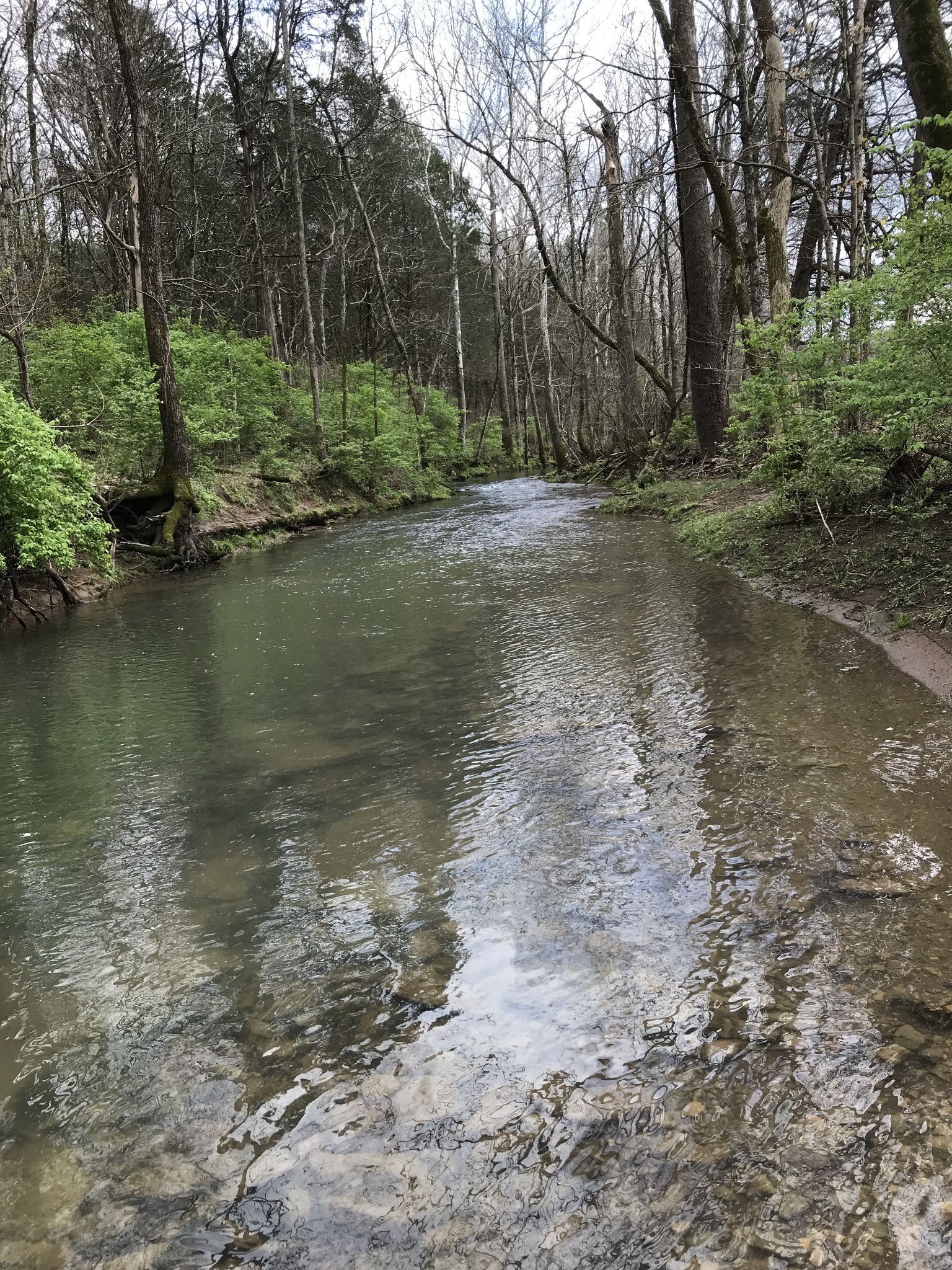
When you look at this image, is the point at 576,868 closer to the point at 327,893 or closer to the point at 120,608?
the point at 327,893

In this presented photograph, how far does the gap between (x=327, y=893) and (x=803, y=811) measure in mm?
2339

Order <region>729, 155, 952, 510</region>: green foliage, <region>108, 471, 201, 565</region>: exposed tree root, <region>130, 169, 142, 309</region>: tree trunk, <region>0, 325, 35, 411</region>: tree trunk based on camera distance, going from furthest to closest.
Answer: <region>130, 169, 142, 309</region>: tree trunk < <region>108, 471, 201, 565</region>: exposed tree root < <region>0, 325, 35, 411</region>: tree trunk < <region>729, 155, 952, 510</region>: green foliage

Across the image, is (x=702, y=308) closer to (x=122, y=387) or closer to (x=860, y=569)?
(x=860, y=569)

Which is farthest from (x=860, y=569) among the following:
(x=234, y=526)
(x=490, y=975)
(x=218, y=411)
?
(x=218, y=411)

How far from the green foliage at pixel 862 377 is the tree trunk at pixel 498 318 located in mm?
20494

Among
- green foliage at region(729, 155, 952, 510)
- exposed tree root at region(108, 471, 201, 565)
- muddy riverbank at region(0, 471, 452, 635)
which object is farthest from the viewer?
exposed tree root at region(108, 471, 201, 565)

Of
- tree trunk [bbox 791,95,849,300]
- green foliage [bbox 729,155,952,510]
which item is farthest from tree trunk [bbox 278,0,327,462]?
green foliage [bbox 729,155,952,510]

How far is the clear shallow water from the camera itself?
2.00m

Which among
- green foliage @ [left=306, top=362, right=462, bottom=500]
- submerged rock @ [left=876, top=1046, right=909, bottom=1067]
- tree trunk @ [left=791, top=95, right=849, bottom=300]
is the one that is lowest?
submerged rock @ [left=876, top=1046, right=909, bottom=1067]

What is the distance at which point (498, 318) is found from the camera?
3238 cm

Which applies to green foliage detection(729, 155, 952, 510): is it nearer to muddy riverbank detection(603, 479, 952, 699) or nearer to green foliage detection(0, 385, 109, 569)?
muddy riverbank detection(603, 479, 952, 699)

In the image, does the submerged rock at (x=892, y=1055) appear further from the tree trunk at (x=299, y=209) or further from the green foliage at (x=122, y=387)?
the tree trunk at (x=299, y=209)

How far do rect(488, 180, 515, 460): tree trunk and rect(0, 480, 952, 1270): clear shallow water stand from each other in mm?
26225

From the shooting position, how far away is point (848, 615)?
6.89 metres
